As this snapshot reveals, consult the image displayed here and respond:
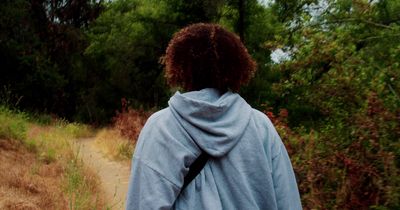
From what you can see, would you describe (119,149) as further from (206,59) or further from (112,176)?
(206,59)

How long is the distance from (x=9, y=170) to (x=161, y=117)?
5.88 meters

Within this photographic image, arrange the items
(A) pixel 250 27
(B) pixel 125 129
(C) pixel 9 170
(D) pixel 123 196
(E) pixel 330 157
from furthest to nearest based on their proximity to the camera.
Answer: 1. (A) pixel 250 27
2. (B) pixel 125 129
3. (D) pixel 123 196
4. (C) pixel 9 170
5. (E) pixel 330 157

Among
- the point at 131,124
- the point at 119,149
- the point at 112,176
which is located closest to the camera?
the point at 112,176

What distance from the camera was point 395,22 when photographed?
267 inches

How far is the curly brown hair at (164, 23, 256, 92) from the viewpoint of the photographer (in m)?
2.24

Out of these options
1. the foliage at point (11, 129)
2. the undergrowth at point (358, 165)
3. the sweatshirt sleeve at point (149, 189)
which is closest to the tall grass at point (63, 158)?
the foliage at point (11, 129)

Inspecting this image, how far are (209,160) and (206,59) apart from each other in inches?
16.1

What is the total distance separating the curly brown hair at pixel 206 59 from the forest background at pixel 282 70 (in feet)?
7.64

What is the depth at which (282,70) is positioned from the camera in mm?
7422

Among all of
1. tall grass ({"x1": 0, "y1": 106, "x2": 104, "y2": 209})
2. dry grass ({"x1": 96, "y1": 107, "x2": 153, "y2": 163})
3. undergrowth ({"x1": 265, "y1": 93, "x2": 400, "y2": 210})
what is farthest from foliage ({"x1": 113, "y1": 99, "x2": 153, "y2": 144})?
undergrowth ({"x1": 265, "y1": 93, "x2": 400, "y2": 210})

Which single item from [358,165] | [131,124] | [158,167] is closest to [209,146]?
[158,167]

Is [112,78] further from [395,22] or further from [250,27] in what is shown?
[395,22]

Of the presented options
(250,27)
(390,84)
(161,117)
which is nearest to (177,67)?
(161,117)

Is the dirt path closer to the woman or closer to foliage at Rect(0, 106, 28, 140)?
foliage at Rect(0, 106, 28, 140)
